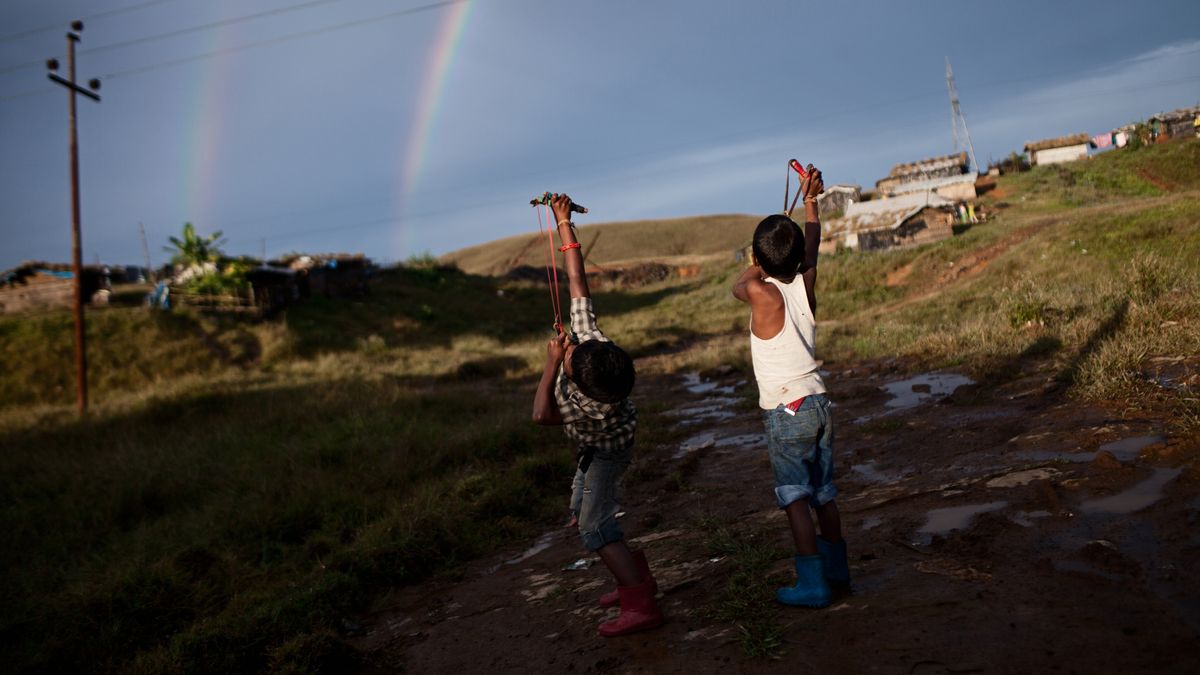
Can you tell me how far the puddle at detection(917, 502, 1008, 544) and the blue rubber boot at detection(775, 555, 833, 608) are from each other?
957 millimetres

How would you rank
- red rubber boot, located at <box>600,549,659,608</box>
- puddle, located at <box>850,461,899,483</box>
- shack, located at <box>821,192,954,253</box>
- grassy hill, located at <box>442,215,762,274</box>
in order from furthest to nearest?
grassy hill, located at <box>442,215,762,274</box>
shack, located at <box>821,192,954,253</box>
puddle, located at <box>850,461,899,483</box>
red rubber boot, located at <box>600,549,659,608</box>

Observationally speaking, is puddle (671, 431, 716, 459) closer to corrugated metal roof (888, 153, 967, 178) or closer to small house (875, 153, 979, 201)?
small house (875, 153, 979, 201)

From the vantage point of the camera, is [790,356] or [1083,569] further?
[790,356]

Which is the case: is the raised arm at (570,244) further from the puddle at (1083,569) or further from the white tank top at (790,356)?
the puddle at (1083,569)

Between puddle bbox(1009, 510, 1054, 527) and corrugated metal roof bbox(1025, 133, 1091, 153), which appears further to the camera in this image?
corrugated metal roof bbox(1025, 133, 1091, 153)

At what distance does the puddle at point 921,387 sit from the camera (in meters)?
7.82

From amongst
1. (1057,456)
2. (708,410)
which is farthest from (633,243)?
(1057,456)

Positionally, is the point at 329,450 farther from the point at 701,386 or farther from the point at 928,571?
the point at 928,571

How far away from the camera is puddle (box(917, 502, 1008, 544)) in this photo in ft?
12.2

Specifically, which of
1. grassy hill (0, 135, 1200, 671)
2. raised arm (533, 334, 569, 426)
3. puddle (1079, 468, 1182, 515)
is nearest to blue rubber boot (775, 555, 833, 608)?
raised arm (533, 334, 569, 426)

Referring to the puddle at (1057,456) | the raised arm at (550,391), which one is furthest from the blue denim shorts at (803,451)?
the puddle at (1057,456)

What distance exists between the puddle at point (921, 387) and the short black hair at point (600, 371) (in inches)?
218

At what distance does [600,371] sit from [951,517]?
7.37ft

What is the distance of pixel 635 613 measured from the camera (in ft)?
10.6
